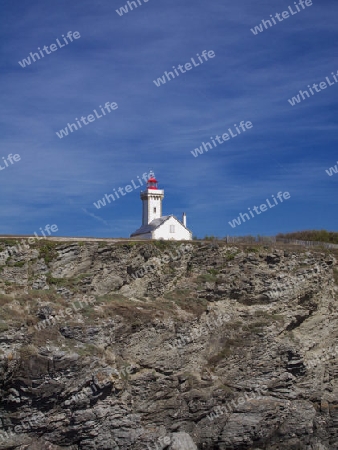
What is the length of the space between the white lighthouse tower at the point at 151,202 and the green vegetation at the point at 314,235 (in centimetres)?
1030

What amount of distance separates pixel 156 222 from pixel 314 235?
14511 millimetres

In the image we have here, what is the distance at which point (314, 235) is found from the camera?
174 feet

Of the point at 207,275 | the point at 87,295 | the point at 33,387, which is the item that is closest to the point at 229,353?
the point at 207,275

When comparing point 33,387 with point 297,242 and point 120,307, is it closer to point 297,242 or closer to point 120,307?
point 120,307

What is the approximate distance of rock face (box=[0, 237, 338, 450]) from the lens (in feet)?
103

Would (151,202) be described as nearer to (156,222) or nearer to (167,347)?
(156,222)

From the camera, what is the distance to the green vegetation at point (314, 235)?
5194 cm

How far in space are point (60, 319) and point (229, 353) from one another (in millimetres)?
9437

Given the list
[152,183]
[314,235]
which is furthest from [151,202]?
[314,235]

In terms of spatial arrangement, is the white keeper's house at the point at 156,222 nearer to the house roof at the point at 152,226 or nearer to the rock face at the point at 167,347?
the house roof at the point at 152,226

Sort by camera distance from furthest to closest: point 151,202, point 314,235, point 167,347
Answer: point 314,235 < point 151,202 < point 167,347

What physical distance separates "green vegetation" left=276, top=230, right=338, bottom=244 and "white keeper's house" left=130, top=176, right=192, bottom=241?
10.3 m

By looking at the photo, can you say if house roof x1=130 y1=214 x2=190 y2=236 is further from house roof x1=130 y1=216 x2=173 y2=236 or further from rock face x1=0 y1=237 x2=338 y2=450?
rock face x1=0 y1=237 x2=338 y2=450

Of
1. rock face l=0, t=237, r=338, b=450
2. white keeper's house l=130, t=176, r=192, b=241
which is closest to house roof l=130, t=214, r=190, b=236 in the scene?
white keeper's house l=130, t=176, r=192, b=241
